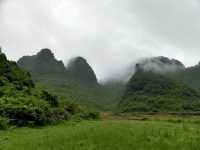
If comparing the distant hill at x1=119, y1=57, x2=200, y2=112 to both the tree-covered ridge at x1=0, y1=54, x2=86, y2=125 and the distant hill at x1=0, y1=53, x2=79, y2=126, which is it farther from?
the distant hill at x1=0, y1=53, x2=79, y2=126

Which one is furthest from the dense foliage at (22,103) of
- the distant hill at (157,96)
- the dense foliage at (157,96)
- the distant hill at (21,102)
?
the dense foliage at (157,96)

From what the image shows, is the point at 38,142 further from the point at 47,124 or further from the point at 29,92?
the point at 29,92

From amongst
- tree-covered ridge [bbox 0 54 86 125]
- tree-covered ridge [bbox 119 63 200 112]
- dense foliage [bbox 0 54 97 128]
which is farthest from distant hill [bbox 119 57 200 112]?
dense foliage [bbox 0 54 97 128]

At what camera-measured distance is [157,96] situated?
150 meters

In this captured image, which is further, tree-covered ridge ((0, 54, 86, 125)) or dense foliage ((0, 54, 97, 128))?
tree-covered ridge ((0, 54, 86, 125))

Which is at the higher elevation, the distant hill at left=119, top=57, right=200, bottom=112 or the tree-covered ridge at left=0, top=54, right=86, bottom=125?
the distant hill at left=119, top=57, right=200, bottom=112

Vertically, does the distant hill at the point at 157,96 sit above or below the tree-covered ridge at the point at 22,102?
above

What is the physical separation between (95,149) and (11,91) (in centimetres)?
2766

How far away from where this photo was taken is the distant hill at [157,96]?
409 ft

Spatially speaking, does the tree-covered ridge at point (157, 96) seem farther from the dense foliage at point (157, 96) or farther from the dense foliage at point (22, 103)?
the dense foliage at point (22, 103)

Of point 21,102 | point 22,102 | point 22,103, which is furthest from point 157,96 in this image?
point 22,103

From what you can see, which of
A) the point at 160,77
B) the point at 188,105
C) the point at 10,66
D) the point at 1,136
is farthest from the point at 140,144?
the point at 160,77

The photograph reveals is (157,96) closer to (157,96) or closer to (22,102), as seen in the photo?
(157,96)

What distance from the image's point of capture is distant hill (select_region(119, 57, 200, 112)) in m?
125
